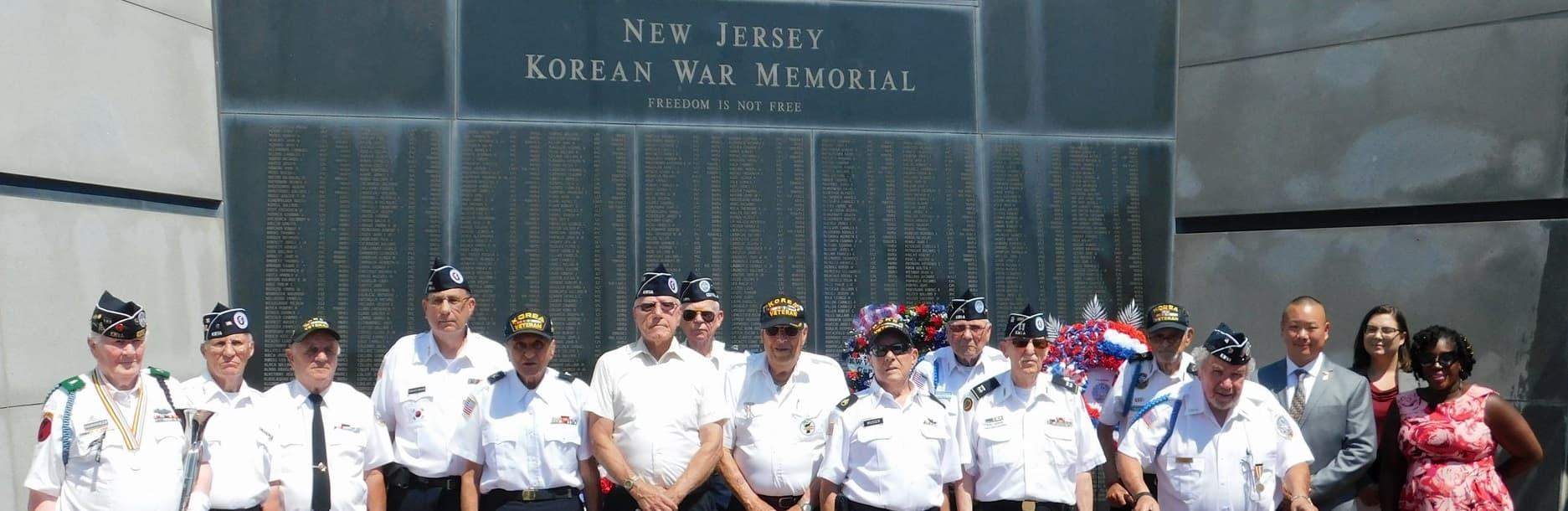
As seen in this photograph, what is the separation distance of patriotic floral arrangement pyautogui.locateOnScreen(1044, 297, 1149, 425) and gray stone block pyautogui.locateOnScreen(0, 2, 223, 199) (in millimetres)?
4506

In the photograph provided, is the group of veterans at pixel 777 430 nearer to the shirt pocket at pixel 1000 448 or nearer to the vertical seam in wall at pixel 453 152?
the shirt pocket at pixel 1000 448

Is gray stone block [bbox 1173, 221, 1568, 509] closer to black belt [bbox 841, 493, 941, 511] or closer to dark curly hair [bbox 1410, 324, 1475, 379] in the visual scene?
dark curly hair [bbox 1410, 324, 1475, 379]

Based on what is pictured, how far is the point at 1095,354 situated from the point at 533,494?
283cm

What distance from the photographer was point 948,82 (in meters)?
7.88

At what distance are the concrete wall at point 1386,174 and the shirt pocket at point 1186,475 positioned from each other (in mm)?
2966

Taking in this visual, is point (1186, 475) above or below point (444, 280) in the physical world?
below

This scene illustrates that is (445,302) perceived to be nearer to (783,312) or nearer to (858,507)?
(783,312)

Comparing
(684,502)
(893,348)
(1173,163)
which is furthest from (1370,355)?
(684,502)

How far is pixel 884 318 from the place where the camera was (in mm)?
6887

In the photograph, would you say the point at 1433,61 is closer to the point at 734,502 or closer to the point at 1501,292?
the point at 1501,292

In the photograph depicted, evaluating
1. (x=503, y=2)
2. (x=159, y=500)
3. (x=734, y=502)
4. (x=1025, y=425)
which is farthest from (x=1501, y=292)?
(x=159, y=500)

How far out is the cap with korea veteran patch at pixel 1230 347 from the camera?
476 cm

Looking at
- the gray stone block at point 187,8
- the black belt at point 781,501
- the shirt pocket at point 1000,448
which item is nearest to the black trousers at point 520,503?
the black belt at point 781,501

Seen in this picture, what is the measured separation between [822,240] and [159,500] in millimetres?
4054
